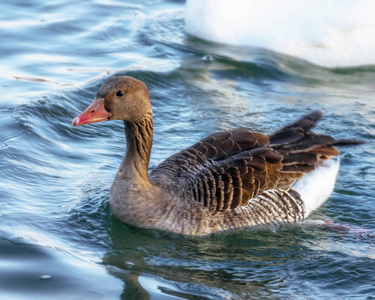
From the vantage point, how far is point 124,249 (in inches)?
288

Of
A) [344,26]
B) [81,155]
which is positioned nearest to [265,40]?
[344,26]

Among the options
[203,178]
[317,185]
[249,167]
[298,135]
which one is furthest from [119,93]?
[317,185]

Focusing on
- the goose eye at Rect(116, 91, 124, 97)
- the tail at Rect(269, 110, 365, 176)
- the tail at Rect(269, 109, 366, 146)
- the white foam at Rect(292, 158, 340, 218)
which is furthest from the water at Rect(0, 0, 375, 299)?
the goose eye at Rect(116, 91, 124, 97)

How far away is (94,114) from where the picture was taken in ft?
23.4

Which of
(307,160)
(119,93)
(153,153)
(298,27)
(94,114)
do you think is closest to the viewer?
(94,114)

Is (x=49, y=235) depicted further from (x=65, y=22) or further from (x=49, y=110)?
(x=65, y=22)

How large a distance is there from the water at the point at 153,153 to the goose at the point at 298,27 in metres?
0.27

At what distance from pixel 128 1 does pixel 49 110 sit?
22.6ft

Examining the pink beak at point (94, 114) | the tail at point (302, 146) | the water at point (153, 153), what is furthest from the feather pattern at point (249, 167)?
the pink beak at point (94, 114)

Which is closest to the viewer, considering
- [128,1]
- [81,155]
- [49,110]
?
[81,155]

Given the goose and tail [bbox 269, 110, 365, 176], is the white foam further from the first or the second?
the goose

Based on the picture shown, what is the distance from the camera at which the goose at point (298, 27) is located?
42.5ft

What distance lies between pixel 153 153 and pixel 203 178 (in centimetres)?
236

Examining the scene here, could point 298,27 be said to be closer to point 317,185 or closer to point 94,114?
point 317,185
